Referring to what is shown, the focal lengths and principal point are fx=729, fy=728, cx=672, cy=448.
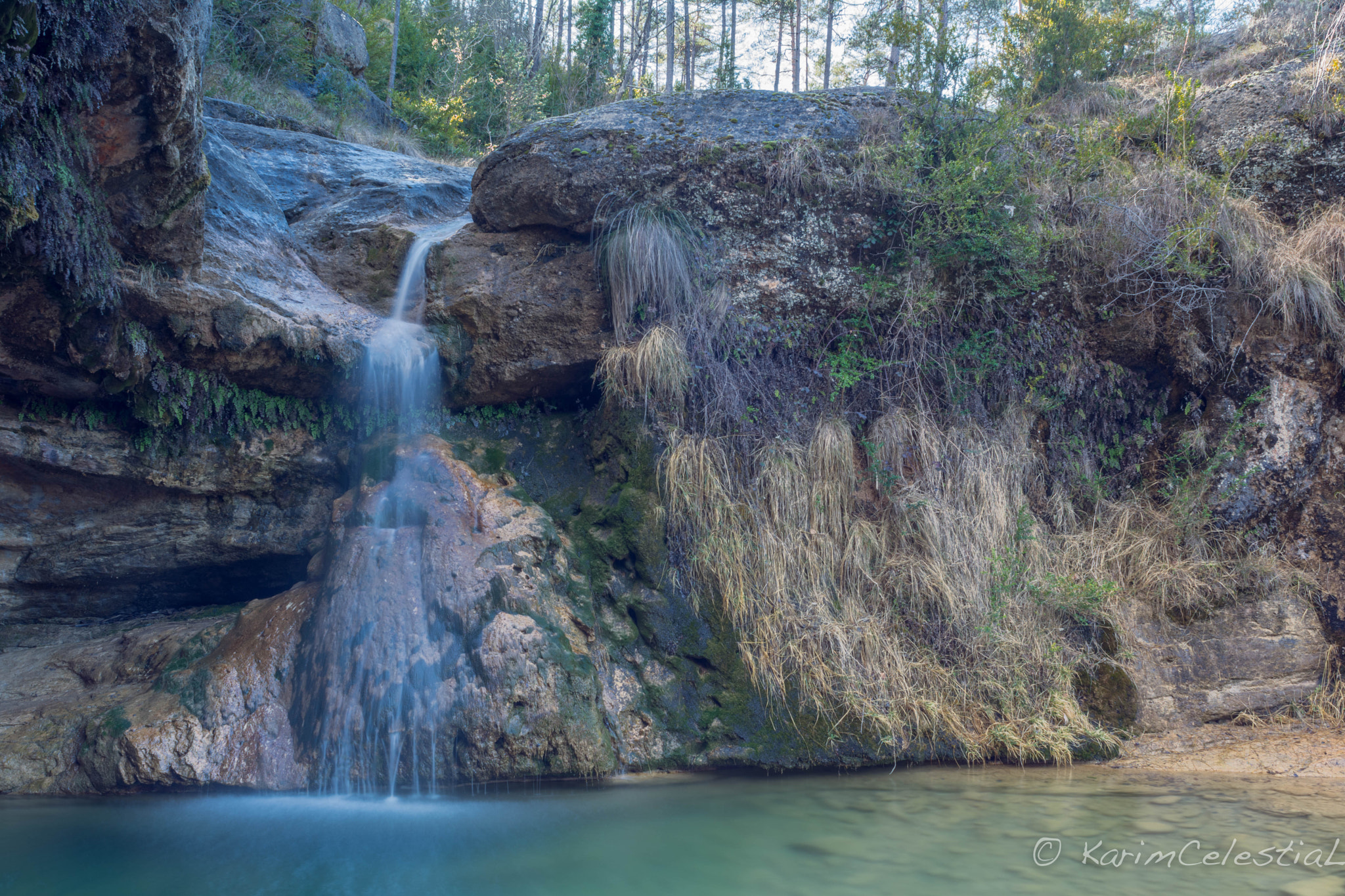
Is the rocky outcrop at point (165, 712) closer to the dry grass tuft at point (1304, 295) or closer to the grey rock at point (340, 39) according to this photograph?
the dry grass tuft at point (1304, 295)

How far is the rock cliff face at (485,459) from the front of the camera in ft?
13.6

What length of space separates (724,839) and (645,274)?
382cm

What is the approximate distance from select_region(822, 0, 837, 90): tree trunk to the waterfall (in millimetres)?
16676

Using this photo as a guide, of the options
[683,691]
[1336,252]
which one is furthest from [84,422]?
[1336,252]

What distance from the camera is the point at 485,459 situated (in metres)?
5.45

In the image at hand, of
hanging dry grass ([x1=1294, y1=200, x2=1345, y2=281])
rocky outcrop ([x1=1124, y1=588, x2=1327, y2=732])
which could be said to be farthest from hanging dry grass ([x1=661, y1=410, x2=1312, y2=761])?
hanging dry grass ([x1=1294, y1=200, x2=1345, y2=281])

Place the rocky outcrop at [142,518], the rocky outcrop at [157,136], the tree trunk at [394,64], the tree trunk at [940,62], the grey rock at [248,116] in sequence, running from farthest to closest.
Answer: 1. the tree trunk at [394,64]
2. the grey rock at [248,116]
3. the tree trunk at [940,62]
4. the rocky outcrop at [142,518]
5. the rocky outcrop at [157,136]

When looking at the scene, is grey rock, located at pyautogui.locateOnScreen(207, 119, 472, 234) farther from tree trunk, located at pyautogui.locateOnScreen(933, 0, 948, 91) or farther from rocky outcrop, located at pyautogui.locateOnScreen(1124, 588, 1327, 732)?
rocky outcrop, located at pyautogui.locateOnScreen(1124, 588, 1327, 732)

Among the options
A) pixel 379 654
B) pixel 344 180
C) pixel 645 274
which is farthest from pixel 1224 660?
pixel 344 180

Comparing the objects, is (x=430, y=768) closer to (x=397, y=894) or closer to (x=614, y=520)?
(x=397, y=894)

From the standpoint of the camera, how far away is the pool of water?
2803 millimetres

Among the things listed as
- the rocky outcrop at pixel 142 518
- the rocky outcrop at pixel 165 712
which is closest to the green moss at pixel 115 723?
the rocky outcrop at pixel 165 712

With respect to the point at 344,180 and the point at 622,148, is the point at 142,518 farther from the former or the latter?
the point at 622,148

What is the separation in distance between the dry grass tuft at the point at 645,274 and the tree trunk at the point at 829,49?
14.5 m
